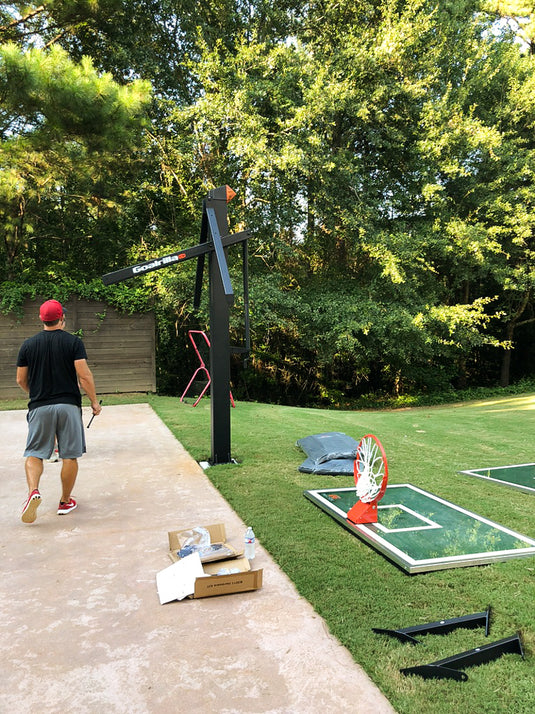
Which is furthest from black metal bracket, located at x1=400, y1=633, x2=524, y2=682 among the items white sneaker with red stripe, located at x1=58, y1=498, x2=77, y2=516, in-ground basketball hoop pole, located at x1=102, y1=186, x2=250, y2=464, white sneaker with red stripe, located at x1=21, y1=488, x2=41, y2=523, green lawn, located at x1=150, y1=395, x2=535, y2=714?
in-ground basketball hoop pole, located at x1=102, y1=186, x2=250, y2=464

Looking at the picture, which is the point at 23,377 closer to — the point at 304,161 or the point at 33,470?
the point at 33,470

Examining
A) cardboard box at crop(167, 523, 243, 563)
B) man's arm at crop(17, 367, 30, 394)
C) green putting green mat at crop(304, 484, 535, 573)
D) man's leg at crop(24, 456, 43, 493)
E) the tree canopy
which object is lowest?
green putting green mat at crop(304, 484, 535, 573)

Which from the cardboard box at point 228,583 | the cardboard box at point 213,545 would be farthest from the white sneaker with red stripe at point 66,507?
the cardboard box at point 228,583

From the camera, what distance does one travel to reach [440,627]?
2.24m

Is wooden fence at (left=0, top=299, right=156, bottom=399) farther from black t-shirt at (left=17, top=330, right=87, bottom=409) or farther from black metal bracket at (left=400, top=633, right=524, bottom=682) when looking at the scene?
black metal bracket at (left=400, top=633, right=524, bottom=682)

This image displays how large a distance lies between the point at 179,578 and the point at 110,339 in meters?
8.88

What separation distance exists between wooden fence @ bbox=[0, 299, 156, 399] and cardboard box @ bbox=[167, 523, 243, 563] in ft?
25.9

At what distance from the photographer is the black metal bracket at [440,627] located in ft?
7.16

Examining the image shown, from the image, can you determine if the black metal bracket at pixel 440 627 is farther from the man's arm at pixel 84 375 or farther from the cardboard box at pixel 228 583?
the man's arm at pixel 84 375

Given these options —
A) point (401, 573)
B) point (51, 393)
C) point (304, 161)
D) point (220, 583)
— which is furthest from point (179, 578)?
point (304, 161)

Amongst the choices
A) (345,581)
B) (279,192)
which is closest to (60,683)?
(345,581)

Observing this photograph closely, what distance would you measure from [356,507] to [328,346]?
953 cm

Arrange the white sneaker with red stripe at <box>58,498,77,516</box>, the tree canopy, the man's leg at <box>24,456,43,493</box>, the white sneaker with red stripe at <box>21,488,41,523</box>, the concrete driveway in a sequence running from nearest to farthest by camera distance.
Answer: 1. the concrete driveway
2. the white sneaker with red stripe at <box>21,488,41,523</box>
3. the man's leg at <box>24,456,43,493</box>
4. the white sneaker with red stripe at <box>58,498,77,516</box>
5. the tree canopy

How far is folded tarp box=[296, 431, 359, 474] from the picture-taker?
4.96 m
